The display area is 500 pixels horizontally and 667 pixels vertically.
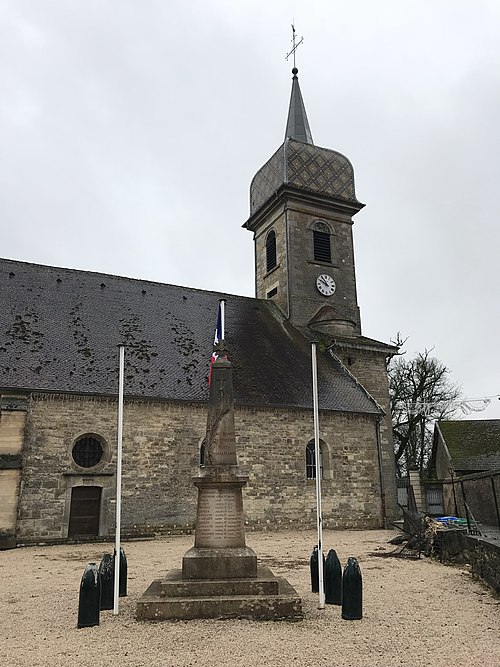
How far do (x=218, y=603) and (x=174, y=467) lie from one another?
1082cm

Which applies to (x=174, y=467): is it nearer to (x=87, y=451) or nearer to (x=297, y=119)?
(x=87, y=451)

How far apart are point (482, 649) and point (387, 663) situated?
121 centimetres

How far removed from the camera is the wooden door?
16.0 m

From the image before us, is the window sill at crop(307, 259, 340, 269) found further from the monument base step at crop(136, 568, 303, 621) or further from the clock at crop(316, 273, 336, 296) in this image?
the monument base step at crop(136, 568, 303, 621)

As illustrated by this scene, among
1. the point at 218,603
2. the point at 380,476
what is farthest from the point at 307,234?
the point at 218,603

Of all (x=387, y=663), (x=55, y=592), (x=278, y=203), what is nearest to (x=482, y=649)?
(x=387, y=663)

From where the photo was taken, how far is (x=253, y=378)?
19.8 m

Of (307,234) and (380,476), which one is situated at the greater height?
(307,234)

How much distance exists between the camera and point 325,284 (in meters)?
27.0

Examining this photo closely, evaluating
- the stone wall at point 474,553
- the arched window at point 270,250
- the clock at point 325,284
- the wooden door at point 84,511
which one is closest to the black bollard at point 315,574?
the stone wall at point 474,553

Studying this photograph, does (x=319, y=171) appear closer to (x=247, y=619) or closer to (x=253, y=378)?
(x=253, y=378)

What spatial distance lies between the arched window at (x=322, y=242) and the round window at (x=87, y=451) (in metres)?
15.1

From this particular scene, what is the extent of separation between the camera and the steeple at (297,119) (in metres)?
30.3

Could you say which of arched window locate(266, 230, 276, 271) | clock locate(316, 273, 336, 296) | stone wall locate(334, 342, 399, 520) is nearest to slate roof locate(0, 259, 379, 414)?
stone wall locate(334, 342, 399, 520)
